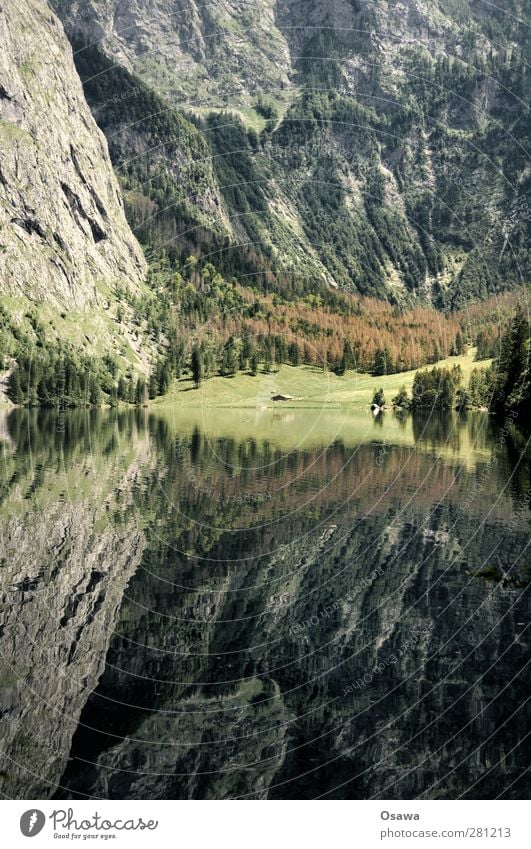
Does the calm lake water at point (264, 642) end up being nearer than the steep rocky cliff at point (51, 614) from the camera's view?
Yes

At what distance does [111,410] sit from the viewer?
A: 19888cm

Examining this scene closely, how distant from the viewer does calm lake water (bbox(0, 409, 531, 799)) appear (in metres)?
20.9

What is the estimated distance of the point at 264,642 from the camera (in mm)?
29391

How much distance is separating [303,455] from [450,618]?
5657cm

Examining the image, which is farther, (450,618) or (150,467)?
(150,467)

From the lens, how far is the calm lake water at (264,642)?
68.6 ft

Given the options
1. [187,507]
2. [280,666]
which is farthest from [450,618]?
[187,507]

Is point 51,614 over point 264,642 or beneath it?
over

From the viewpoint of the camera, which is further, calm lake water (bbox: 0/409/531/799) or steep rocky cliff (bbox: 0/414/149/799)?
steep rocky cliff (bbox: 0/414/149/799)

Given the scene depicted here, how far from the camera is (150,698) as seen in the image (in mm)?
24406

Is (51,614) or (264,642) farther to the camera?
(51,614)
